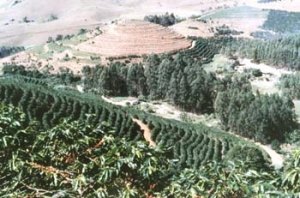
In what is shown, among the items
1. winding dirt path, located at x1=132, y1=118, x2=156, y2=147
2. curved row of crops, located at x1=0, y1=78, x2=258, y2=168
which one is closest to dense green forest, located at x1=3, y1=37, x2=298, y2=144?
winding dirt path, located at x1=132, y1=118, x2=156, y2=147

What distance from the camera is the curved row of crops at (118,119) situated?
2195 inches

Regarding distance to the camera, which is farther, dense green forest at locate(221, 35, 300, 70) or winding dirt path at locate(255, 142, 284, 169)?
dense green forest at locate(221, 35, 300, 70)

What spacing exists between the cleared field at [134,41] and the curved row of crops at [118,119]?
56.8 metres

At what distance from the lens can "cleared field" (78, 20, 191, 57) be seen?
398ft

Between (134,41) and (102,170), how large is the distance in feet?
376

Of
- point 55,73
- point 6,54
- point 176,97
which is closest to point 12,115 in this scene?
point 176,97

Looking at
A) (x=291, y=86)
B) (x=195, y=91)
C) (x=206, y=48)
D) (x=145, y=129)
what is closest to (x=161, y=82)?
(x=195, y=91)

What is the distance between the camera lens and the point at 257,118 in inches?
2699

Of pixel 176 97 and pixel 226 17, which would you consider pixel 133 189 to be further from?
pixel 226 17

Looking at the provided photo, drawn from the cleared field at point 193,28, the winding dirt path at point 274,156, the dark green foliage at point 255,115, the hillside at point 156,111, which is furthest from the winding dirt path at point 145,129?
the cleared field at point 193,28

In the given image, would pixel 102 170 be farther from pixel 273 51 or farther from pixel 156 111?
pixel 273 51

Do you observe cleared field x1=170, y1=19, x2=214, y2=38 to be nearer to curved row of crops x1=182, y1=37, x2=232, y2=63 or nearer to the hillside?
the hillside

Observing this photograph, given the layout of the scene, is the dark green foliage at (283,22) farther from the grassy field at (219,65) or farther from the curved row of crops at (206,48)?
the grassy field at (219,65)

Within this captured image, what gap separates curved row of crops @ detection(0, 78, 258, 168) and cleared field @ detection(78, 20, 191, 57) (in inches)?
2235
